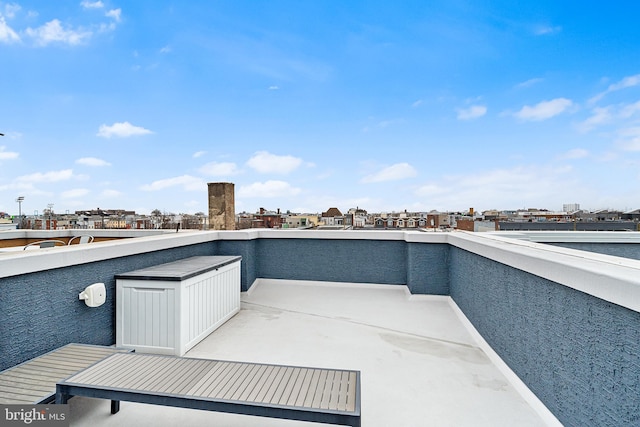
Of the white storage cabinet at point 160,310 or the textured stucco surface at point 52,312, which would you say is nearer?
the textured stucco surface at point 52,312

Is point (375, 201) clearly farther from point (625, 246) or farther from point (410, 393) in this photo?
point (410, 393)

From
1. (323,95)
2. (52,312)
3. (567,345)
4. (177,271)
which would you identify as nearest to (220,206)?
(177,271)

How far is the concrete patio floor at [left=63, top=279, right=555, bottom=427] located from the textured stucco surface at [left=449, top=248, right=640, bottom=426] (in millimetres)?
245

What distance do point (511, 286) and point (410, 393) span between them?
46.0 inches

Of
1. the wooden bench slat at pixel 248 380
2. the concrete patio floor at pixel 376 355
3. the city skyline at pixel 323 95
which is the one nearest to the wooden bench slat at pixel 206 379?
the wooden bench slat at pixel 248 380

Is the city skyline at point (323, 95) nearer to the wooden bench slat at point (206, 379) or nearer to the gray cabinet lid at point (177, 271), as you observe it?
the gray cabinet lid at point (177, 271)

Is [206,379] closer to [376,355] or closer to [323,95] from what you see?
[376,355]

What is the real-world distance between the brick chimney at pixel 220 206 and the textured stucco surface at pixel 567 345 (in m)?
4.14

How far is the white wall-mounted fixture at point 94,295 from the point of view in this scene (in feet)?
8.59

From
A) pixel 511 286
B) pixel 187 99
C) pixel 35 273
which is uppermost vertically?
pixel 187 99

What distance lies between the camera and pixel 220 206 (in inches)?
215

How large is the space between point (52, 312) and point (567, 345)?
138 inches

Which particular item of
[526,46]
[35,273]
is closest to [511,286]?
[35,273]

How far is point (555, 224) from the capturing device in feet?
32.6
